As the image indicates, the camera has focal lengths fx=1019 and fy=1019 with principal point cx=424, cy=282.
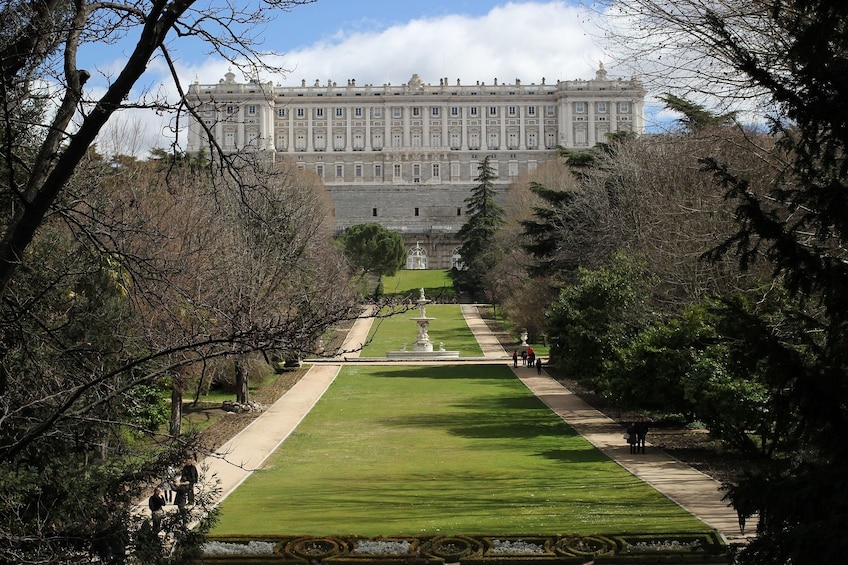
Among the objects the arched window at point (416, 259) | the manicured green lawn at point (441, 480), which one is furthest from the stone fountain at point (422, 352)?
the arched window at point (416, 259)

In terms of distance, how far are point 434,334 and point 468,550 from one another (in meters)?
38.7

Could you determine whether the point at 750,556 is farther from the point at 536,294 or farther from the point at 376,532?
the point at 536,294

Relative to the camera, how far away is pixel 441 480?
17312 mm

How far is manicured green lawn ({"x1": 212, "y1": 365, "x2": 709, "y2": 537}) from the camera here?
45.5 ft

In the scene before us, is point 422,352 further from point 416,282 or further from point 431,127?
point 431,127

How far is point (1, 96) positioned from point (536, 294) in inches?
1390

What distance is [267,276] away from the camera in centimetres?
2702

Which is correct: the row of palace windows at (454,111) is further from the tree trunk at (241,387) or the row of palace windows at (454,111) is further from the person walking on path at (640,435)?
the person walking on path at (640,435)

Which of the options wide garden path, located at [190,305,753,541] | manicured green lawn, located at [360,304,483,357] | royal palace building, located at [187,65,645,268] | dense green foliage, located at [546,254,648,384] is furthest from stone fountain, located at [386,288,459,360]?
royal palace building, located at [187,65,645,268]

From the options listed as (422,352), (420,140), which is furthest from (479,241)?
(420,140)

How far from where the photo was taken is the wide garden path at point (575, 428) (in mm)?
14820

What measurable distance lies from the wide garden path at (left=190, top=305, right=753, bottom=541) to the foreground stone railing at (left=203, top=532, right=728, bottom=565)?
2.76 feet

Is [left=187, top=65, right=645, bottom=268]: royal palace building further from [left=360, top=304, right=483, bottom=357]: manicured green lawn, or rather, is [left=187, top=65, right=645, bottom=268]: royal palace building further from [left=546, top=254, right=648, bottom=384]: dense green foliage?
[left=546, top=254, right=648, bottom=384]: dense green foliage

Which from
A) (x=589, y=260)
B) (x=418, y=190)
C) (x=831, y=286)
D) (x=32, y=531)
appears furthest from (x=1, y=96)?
(x=418, y=190)
